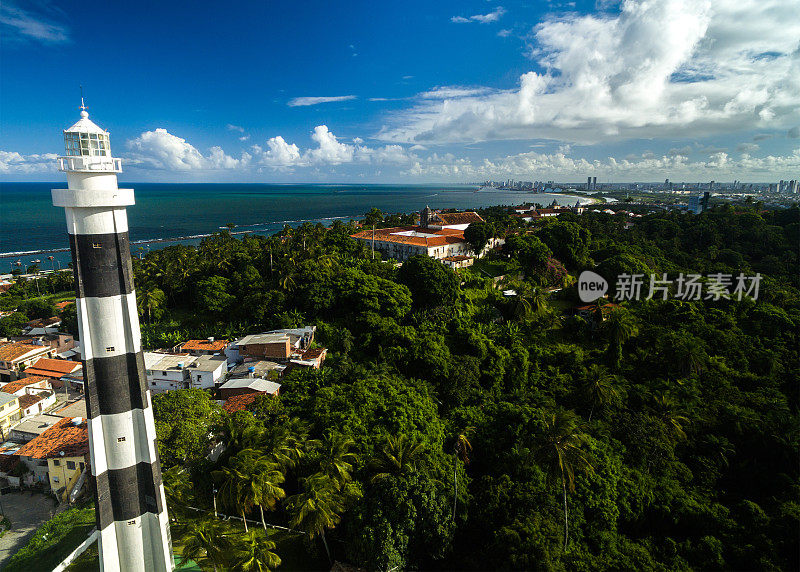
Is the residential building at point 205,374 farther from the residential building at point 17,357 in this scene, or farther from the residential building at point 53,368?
the residential building at point 17,357

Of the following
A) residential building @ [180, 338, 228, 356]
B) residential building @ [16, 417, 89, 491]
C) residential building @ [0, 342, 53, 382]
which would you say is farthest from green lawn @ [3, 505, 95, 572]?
residential building @ [0, 342, 53, 382]

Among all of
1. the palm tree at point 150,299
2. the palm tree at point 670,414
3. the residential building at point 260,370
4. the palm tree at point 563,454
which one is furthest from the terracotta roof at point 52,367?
the palm tree at point 670,414

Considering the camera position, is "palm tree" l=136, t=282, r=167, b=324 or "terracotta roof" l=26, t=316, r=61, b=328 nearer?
"palm tree" l=136, t=282, r=167, b=324

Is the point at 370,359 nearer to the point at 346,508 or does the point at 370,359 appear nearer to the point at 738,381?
the point at 346,508

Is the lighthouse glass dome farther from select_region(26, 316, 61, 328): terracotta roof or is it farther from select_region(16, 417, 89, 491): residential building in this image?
select_region(26, 316, 61, 328): terracotta roof

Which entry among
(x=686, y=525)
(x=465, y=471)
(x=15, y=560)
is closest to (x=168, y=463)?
(x=15, y=560)

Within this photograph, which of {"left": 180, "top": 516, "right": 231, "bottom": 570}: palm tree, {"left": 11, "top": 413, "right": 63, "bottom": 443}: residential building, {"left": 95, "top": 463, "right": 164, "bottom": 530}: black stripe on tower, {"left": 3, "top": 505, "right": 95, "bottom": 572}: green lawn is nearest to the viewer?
{"left": 95, "top": 463, "right": 164, "bottom": 530}: black stripe on tower
